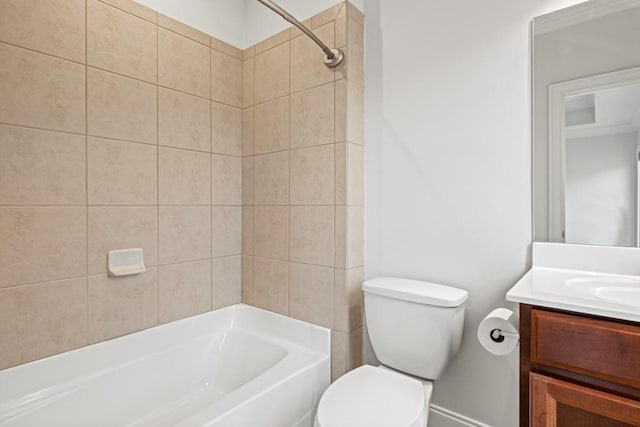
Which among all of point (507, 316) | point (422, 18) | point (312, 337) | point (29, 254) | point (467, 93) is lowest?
point (312, 337)

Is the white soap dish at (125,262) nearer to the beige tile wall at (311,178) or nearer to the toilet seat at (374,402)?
the beige tile wall at (311,178)

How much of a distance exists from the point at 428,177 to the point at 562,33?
734mm

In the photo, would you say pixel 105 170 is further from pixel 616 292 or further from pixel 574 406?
pixel 616 292

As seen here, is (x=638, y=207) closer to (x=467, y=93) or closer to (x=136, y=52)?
(x=467, y=93)

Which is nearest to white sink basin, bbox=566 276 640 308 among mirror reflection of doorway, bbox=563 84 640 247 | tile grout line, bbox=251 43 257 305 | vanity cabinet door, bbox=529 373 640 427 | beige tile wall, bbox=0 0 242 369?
mirror reflection of doorway, bbox=563 84 640 247

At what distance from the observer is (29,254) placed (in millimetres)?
1388

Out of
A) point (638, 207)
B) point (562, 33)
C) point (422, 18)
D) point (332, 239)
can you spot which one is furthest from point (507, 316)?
point (422, 18)

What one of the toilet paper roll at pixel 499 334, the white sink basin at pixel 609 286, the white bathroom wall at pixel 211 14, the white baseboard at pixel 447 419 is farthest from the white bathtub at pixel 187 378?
the white bathroom wall at pixel 211 14

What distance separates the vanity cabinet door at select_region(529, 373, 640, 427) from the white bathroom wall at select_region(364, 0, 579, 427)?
54 cm

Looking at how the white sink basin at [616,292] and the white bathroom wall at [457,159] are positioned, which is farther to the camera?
the white bathroom wall at [457,159]

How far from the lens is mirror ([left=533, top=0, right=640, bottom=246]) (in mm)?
1214

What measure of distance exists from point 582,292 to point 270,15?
2021mm

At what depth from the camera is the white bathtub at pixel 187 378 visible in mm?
1338

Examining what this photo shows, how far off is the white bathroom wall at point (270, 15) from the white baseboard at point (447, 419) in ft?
6.74
